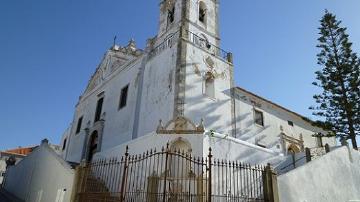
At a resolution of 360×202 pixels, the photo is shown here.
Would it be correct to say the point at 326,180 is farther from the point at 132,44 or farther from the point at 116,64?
the point at 132,44

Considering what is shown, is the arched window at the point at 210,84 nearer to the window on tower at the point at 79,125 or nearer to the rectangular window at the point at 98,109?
the rectangular window at the point at 98,109

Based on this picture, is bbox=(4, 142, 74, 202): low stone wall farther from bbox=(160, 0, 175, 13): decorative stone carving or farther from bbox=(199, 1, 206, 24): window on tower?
bbox=(199, 1, 206, 24): window on tower

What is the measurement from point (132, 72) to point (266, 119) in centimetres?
876

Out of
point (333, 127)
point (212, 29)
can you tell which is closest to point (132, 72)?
point (212, 29)

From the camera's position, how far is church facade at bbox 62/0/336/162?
13.6 m

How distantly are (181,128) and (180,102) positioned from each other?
2.40 metres

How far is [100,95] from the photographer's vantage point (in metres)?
20.8

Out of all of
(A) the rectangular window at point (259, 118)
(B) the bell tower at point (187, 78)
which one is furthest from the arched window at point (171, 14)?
Answer: (A) the rectangular window at point (259, 118)

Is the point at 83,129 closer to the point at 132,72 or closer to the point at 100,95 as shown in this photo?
the point at 100,95

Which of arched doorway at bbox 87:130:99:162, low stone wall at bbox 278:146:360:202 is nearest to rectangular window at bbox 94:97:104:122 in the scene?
arched doorway at bbox 87:130:99:162

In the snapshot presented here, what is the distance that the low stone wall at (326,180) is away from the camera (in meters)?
9.39

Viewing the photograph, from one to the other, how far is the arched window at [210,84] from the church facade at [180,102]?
0.17 feet

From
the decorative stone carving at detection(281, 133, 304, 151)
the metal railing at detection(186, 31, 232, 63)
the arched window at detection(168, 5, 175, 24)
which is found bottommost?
the decorative stone carving at detection(281, 133, 304, 151)

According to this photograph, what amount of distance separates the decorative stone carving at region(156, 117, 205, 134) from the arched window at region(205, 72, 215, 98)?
160 inches
